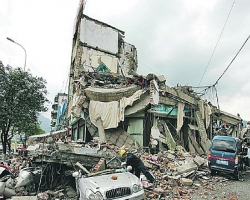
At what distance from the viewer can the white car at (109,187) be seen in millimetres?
5434

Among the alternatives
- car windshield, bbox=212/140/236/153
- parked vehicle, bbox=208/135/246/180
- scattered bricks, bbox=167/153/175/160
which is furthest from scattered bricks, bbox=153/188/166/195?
car windshield, bbox=212/140/236/153

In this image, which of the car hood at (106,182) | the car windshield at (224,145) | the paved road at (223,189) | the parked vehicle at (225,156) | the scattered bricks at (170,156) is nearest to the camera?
the car hood at (106,182)

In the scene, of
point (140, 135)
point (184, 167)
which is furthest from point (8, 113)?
point (184, 167)

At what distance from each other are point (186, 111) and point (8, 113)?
50.9ft

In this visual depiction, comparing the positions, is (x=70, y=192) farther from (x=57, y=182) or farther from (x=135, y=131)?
(x=135, y=131)

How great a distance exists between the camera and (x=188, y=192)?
28.3ft

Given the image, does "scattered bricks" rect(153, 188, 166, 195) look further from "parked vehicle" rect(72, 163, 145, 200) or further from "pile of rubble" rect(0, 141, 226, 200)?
"parked vehicle" rect(72, 163, 145, 200)

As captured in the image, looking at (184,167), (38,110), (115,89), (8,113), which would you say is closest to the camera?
(184,167)

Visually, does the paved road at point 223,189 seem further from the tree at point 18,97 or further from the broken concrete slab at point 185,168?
the tree at point 18,97

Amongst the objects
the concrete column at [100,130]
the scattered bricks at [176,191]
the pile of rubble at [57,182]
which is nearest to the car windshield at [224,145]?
the pile of rubble at [57,182]

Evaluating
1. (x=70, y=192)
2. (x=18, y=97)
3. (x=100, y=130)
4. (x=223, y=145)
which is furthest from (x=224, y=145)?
(x=18, y=97)

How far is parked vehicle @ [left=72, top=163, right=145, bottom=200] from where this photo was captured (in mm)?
5441

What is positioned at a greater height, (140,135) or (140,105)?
(140,105)

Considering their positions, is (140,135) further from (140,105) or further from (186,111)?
(186,111)
